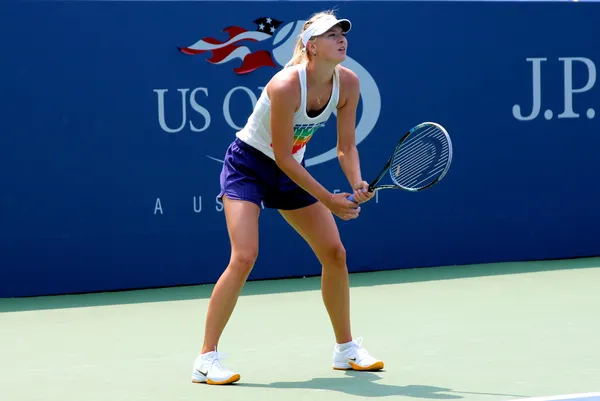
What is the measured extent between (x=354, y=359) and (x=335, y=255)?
18.1 inches

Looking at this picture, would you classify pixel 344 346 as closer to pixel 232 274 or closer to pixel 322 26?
pixel 232 274

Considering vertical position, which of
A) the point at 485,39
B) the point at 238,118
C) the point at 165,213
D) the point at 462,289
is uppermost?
the point at 485,39

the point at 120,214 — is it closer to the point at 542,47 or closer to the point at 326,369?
the point at 326,369

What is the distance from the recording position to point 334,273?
4.95 m

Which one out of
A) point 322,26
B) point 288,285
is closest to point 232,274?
point 322,26

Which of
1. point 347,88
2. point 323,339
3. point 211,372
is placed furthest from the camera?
point 323,339

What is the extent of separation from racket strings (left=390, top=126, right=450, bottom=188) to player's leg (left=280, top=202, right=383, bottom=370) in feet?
1.15

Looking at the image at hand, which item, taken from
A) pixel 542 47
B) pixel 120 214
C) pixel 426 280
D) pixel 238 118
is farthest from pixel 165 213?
pixel 542 47

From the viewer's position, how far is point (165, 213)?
7324 millimetres

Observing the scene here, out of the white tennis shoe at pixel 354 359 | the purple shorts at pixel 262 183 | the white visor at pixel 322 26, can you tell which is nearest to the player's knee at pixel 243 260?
the purple shorts at pixel 262 183

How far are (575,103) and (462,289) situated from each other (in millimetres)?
1915

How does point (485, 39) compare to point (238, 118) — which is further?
point (485, 39)

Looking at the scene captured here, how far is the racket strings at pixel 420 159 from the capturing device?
484cm

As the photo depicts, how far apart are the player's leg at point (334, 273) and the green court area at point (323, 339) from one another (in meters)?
0.08
